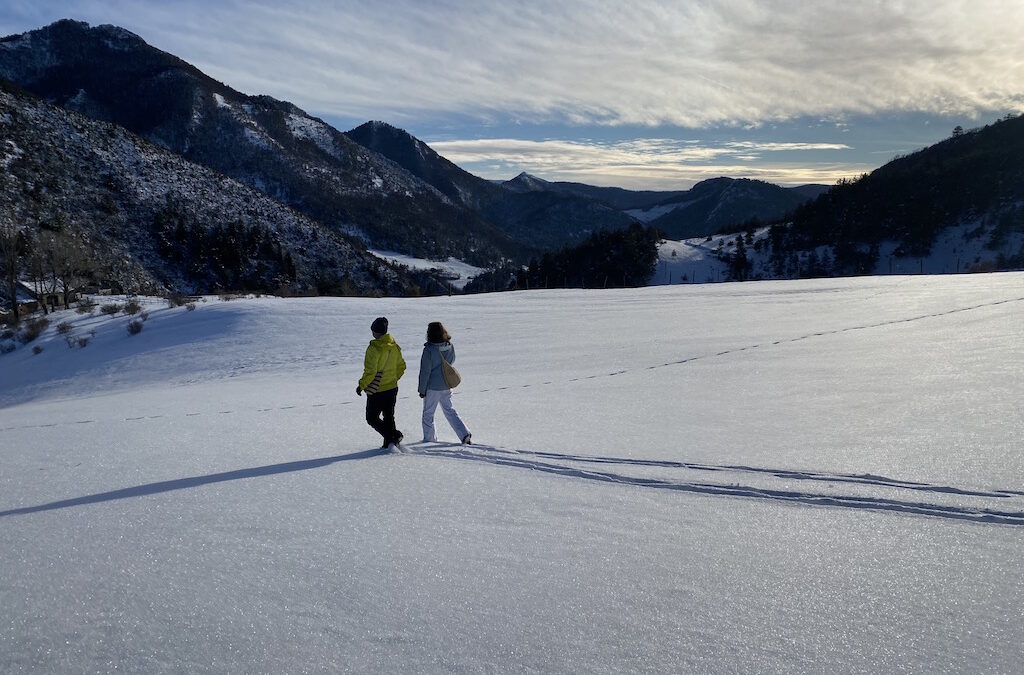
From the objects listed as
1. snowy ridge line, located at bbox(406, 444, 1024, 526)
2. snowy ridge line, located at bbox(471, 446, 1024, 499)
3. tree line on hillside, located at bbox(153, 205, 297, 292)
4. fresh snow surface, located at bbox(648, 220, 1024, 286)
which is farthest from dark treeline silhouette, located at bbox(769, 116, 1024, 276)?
snowy ridge line, located at bbox(406, 444, 1024, 526)

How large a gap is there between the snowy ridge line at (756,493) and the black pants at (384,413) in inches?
23.5

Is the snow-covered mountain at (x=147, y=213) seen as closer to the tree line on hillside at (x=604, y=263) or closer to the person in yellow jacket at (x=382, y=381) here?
the tree line on hillside at (x=604, y=263)

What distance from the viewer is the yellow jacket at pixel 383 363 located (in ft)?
23.2

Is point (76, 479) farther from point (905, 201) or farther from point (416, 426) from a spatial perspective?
point (905, 201)

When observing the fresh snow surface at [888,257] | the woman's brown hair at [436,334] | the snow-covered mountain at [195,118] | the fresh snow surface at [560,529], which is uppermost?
the snow-covered mountain at [195,118]

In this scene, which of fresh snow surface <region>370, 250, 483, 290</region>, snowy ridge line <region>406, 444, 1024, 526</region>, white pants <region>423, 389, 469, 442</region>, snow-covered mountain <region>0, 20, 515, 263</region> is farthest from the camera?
snow-covered mountain <region>0, 20, 515, 263</region>

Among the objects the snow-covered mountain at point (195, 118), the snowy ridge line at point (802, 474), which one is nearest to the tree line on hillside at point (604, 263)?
→ the snow-covered mountain at point (195, 118)

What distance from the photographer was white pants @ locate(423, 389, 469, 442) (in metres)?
7.46

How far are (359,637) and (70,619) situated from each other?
161 centimetres

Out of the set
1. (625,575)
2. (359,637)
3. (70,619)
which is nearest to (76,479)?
(70,619)

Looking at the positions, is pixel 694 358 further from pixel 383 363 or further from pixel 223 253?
pixel 223 253

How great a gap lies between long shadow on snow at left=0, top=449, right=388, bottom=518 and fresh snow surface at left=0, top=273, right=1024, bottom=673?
42 mm

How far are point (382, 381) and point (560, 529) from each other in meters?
3.55

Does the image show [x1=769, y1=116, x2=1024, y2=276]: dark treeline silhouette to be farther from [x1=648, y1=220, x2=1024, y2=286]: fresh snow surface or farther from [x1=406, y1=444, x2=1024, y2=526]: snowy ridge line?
[x1=406, y1=444, x2=1024, y2=526]: snowy ridge line
